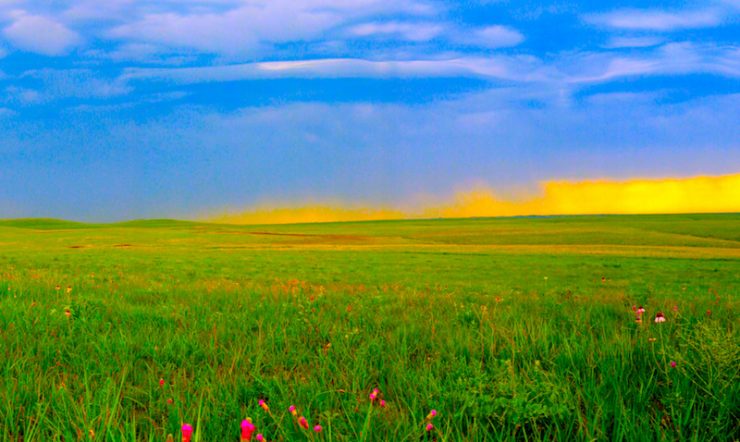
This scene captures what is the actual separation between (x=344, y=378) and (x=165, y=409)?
1309mm

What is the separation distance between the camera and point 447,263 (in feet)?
117

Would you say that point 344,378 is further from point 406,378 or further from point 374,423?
point 374,423

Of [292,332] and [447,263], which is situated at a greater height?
[292,332]

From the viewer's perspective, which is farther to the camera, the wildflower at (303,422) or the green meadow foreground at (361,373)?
the green meadow foreground at (361,373)

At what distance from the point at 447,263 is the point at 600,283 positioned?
12.9 meters

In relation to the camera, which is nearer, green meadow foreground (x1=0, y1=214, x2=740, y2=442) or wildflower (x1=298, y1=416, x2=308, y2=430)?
wildflower (x1=298, y1=416, x2=308, y2=430)

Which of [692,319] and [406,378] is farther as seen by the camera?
[692,319]

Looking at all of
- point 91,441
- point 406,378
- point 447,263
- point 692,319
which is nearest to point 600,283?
point 447,263

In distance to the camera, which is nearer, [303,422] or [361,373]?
[303,422]

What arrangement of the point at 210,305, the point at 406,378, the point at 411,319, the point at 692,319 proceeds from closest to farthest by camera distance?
the point at 406,378 → the point at 692,319 → the point at 411,319 → the point at 210,305

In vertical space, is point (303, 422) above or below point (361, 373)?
above

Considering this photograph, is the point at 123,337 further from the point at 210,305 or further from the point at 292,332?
the point at 210,305

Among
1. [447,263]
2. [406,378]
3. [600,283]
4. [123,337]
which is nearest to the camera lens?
[406,378]

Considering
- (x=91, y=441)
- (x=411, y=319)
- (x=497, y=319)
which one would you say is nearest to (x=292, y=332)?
(x=411, y=319)
